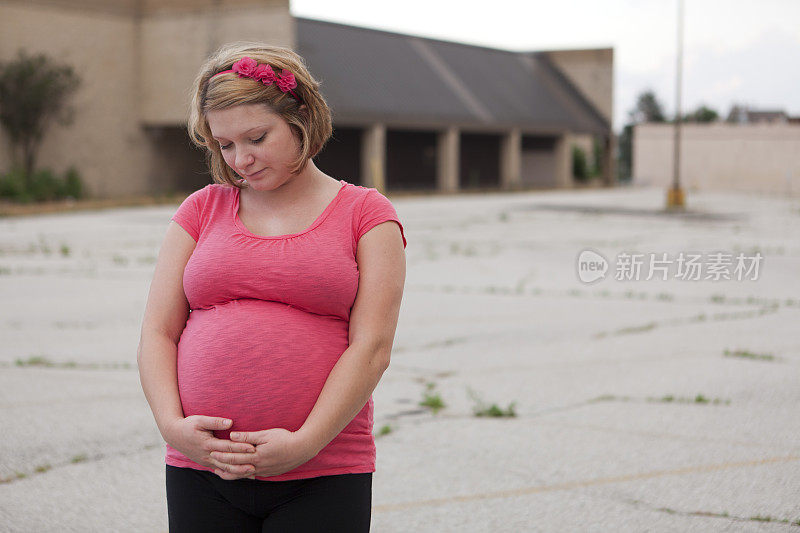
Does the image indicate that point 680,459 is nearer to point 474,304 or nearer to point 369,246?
point 369,246

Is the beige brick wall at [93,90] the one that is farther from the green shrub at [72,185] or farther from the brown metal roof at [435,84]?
the brown metal roof at [435,84]

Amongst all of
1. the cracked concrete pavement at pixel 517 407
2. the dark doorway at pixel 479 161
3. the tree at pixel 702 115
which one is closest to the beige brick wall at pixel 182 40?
the dark doorway at pixel 479 161

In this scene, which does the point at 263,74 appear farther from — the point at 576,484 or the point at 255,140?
the point at 576,484

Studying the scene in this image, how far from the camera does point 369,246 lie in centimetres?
237

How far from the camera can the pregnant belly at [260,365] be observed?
228 cm

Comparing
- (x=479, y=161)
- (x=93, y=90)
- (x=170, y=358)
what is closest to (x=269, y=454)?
(x=170, y=358)

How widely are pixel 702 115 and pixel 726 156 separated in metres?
73.3

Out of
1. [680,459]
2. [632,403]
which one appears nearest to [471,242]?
[632,403]

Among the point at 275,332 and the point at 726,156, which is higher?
the point at 726,156

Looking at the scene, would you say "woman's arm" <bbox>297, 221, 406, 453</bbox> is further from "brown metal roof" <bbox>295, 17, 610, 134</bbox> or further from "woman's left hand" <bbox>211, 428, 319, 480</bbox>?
"brown metal roof" <bbox>295, 17, 610, 134</bbox>

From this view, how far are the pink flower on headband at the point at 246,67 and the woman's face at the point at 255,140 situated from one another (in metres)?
0.08

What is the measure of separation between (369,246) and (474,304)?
7664mm

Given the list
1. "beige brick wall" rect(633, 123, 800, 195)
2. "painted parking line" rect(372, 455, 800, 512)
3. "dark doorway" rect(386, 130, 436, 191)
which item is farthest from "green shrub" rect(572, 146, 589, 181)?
"painted parking line" rect(372, 455, 800, 512)

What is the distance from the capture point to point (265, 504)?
2.29 meters
